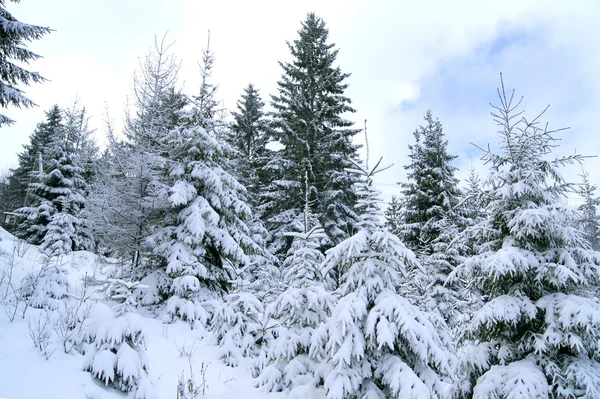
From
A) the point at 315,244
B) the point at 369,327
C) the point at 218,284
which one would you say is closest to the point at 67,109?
the point at 218,284

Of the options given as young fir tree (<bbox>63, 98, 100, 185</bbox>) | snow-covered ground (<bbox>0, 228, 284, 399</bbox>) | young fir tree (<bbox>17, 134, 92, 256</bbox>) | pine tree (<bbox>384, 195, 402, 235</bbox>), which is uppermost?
young fir tree (<bbox>63, 98, 100, 185</bbox>)

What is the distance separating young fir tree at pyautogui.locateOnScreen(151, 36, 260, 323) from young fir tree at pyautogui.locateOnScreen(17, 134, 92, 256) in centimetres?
1405

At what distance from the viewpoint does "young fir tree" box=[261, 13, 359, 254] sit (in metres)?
18.1

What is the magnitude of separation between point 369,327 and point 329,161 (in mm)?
14610

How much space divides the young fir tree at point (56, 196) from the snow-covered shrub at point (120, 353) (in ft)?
63.5

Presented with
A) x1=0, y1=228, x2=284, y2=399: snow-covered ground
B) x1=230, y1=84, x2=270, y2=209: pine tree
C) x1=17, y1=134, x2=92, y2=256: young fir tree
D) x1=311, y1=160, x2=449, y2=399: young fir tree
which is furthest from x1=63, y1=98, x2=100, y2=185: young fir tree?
x1=311, y1=160, x2=449, y2=399: young fir tree

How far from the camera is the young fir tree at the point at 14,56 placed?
851cm

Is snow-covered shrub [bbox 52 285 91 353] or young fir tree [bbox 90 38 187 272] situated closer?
snow-covered shrub [bbox 52 285 91 353]

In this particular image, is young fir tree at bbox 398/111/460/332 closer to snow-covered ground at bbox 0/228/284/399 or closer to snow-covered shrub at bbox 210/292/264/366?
snow-covered shrub at bbox 210/292/264/366

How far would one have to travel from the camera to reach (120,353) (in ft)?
16.8

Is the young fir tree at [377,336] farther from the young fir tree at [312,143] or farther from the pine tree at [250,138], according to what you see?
the pine tree at [250,138]

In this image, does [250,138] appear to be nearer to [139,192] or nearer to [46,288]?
[139,192]

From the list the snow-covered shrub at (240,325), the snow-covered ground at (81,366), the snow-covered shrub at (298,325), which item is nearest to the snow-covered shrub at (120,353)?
the snow-covered ground at (81,366)

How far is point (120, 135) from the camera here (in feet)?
64.5
